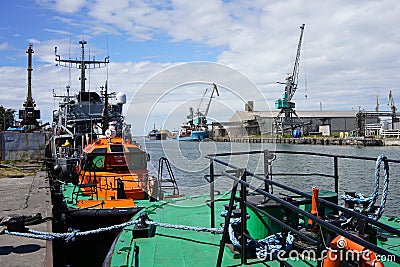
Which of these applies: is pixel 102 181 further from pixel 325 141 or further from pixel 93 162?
pixel 325 141

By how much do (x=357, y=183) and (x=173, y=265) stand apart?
17.2 meters

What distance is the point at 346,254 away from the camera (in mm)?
2855

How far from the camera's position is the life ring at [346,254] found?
273 centimetres

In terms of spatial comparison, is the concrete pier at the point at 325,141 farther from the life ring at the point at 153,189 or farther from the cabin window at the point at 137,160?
the life ring at the point at 153,189

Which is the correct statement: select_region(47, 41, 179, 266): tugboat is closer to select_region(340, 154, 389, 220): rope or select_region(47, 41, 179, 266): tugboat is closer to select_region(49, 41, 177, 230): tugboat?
select_region(49, 41, 177, 230): tugboat

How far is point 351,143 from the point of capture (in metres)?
65.6

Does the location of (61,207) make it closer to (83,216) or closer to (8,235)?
(83,216)

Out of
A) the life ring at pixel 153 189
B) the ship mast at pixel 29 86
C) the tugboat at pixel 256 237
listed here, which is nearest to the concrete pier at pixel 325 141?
the ship mast at pixel 29 86

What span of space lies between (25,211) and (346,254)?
6657mm

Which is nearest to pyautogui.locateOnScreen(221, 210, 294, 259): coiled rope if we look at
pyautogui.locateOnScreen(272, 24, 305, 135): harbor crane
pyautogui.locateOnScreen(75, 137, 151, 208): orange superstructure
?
pyautogui.locateOnScreen(75, 137, 151, 208): orange superstructure

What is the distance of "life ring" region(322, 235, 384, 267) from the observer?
8.96 feet

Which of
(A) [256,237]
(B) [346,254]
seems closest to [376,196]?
(A) [256,237]

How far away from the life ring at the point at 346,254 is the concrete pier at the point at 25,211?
355 cm

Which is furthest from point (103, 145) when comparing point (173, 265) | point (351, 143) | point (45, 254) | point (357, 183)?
point (351, 143)
